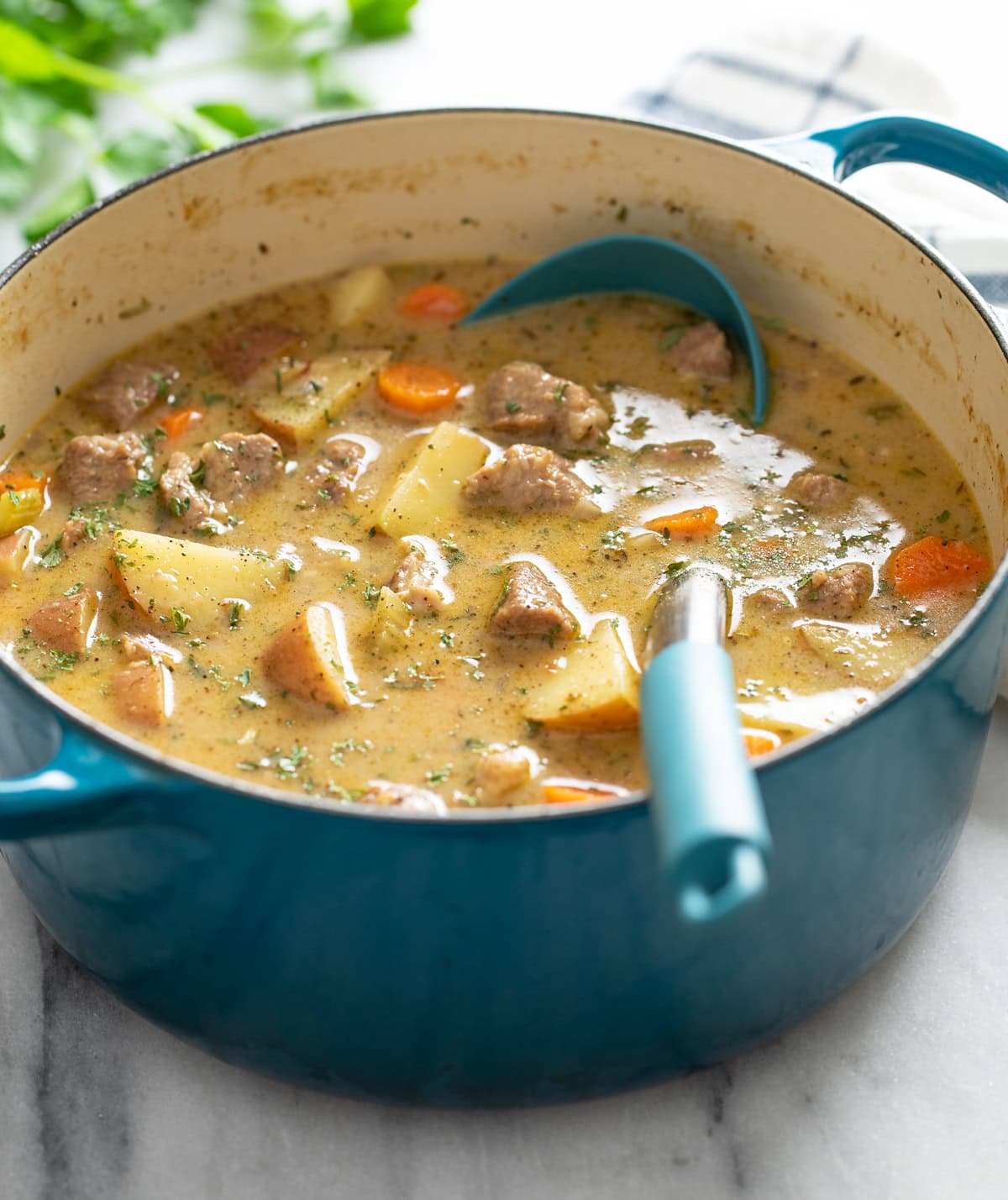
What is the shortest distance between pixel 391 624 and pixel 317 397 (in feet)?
2.46

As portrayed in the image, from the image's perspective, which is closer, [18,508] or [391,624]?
[391,624]

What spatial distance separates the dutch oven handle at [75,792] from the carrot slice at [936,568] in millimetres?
1404

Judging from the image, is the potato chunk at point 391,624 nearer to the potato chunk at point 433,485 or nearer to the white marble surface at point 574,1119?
the potato chunk at point 433,485

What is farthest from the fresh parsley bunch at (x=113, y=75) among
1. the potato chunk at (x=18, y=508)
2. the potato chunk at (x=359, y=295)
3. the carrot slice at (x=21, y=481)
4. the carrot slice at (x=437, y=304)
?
the potato chunk at (x=18, y=508)

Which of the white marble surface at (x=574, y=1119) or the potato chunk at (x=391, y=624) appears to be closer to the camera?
the white marble surface at (x=574, y=1119)

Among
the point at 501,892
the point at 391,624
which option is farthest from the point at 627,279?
the point at 501,892

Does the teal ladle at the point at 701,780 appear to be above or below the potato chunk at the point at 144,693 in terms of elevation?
below

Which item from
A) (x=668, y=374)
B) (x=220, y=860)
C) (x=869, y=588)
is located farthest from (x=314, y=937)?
(x=668, y=374)

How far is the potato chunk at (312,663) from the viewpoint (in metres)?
2.42

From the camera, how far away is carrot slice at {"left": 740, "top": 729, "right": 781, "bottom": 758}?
2301 mm

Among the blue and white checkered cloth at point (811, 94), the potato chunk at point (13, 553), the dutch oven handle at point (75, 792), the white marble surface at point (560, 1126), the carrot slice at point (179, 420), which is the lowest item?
the white marble surface at point (560, 1126)

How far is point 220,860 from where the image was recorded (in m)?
1.86

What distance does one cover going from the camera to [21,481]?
295 centimetres

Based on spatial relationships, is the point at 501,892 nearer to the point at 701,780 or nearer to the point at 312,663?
the point at 701,780
